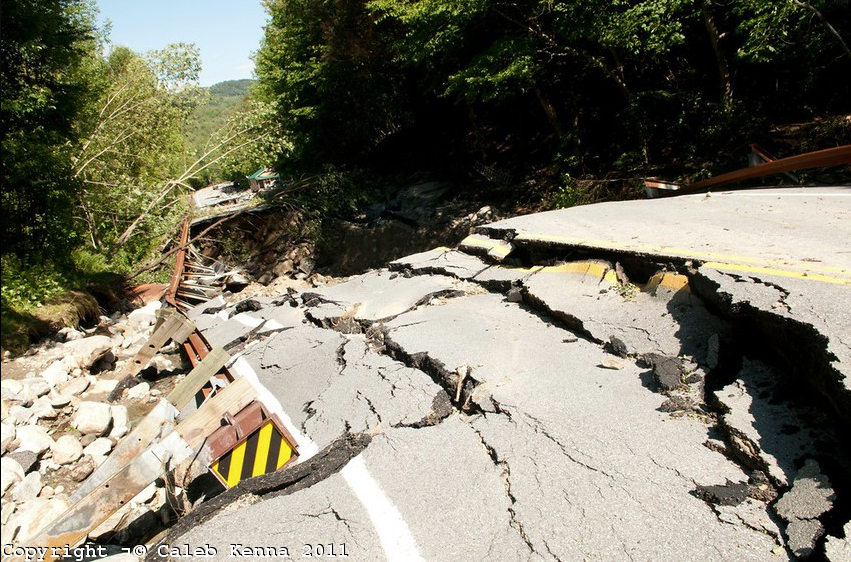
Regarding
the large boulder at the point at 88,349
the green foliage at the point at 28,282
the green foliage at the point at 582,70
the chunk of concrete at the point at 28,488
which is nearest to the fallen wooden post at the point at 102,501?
the chunk of concrete at the point at 28,488

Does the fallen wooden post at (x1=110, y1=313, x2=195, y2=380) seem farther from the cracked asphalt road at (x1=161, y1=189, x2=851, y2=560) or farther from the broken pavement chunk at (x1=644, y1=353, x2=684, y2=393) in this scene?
the broken pavement chunk at (x1=644, y1=353, x2=684, y2=393)

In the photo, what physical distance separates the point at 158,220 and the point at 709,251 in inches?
550

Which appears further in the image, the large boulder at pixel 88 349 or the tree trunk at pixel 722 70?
the tree trunk at pixel 722 70

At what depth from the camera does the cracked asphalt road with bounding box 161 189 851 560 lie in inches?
93.2

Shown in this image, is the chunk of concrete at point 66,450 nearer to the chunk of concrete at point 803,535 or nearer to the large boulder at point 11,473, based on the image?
the large boulder at point 11,473

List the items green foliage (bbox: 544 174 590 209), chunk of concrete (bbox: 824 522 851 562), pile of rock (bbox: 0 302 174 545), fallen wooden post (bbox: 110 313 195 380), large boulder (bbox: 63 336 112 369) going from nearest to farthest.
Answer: chunk of concrete (bbox: 824 522 851 562) → pile of rock (bbox: 0 302 174 545) → fallen wooden post (bbox: 110 313 195 380) → large boulder (bbox: 63 336 112 369) → green foliage (bbox: 544 174 590 209)

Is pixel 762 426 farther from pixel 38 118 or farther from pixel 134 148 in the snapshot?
pixel 134 148

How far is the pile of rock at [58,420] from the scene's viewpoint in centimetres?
436

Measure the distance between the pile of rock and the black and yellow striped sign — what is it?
3.86 ft

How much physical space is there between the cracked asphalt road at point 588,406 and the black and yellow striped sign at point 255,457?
0.30 meters

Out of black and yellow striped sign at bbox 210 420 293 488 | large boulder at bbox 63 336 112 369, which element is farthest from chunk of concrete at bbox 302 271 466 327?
large boulder at bbox 63 336 112 369

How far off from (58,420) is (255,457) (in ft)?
13.7

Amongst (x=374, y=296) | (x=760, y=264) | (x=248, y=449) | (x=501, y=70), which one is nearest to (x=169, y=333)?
(x=374, y=296)

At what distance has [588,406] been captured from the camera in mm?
3201
